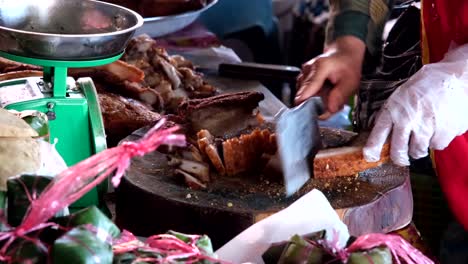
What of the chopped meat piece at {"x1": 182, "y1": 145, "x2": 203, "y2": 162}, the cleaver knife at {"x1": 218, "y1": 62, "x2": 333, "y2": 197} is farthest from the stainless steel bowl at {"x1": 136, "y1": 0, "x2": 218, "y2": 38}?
the cleaver knife at {"x1": 218, "y1": 62, "x2": 333, "y2": 197}

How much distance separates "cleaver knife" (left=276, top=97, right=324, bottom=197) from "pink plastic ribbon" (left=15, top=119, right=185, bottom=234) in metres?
0.58

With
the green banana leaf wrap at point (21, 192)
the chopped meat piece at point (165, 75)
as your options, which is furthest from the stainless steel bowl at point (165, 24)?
the green banana leaf wrap at point (21, 192)

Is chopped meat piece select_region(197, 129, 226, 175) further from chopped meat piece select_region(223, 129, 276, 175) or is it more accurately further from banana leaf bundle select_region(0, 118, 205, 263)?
banana leaf bundle select_region(0, 118, 205, 263)

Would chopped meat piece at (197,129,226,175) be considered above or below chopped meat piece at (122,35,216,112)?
above

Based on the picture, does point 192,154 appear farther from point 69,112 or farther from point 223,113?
point 69,112

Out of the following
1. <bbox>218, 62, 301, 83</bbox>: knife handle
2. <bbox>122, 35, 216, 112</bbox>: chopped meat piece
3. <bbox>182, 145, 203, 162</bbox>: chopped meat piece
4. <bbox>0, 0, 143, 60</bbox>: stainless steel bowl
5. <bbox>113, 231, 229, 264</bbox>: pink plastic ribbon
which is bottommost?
<bbox>218, 62, 301, 83</bbox>: knife handle

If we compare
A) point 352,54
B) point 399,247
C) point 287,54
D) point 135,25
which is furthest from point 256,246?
point 287,54

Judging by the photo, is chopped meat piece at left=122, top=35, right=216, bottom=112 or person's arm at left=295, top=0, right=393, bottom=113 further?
chopped meat piece at left=122, top=35, right=216, bottom=112

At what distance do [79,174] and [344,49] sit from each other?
47.6 inches

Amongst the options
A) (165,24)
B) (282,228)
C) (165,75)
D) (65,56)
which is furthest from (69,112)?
(165,24)

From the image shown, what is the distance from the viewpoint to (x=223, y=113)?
1.56m

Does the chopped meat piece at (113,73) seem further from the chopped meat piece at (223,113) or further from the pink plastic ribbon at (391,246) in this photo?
the pink plastic ribbon at (391,246)

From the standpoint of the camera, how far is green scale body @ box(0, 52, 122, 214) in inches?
49.2

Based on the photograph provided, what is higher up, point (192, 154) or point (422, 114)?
point (422, 114)
